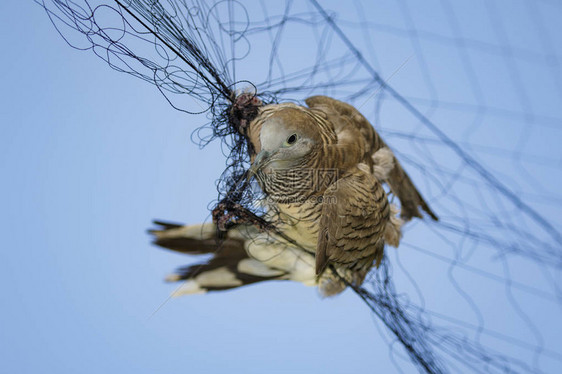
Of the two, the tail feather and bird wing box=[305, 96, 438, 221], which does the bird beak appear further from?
the tail feather

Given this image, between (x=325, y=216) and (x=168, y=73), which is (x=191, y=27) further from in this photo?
(x=325, y=216)

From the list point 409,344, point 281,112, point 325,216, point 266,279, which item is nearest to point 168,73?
point 281,112

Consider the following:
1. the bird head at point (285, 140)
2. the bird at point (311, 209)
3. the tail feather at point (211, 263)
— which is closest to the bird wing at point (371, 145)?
the bird at point (311, 209)

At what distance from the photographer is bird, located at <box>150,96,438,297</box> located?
1.04 metres

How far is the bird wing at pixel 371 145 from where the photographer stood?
119 centimetres

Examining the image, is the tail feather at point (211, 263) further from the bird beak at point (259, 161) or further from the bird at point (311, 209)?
the bird beak at point (259, 161)

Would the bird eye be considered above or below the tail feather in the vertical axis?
above

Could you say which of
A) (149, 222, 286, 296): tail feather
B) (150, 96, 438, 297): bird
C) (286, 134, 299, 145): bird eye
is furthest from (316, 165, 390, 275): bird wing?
(149, 222, 286, 296): tail feather

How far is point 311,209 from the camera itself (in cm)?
110

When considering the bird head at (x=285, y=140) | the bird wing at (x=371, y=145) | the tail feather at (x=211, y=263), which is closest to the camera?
the bird head at (x=285, y=140)

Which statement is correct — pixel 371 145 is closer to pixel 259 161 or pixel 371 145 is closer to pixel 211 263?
pixel 259 161

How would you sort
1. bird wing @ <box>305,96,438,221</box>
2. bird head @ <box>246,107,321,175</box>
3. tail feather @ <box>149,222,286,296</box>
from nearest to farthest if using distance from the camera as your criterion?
bird head @ <box>246,107,321,175</box> < bird wing @ <box>305,96,438,221</box> < tail feather @ <box>149,222,286,296</box>

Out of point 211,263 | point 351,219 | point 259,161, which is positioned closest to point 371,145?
point 351,219

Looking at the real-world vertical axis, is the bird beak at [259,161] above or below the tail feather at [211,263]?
above
